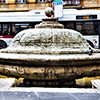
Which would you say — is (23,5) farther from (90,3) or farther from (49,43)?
(49,43)

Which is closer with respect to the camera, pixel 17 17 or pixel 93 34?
pixel 93 34

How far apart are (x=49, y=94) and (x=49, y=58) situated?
1.14 m

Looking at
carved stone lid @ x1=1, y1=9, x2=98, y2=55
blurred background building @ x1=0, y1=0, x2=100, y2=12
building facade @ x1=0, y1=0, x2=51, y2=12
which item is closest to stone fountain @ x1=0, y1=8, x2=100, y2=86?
carved stone lid @ x1=1, y1=9, x2=98, y2=55

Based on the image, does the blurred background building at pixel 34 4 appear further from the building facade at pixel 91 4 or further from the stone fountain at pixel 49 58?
the stone fountain at pixel 49 58

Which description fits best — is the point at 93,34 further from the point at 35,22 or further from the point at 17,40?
the point at 17,40

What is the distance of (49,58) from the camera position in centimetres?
351

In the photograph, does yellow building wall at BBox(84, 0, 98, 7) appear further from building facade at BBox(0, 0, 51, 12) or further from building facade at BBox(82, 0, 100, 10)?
building facade at BBox(0, 0, 51, 12)

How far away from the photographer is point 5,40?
49.8 ft

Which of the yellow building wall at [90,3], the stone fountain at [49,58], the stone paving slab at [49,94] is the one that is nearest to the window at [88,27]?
the yellow building wall at [90,3]

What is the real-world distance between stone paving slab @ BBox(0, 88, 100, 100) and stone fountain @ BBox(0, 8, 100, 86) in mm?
980

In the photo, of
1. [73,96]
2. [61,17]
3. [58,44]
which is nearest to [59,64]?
[58,44]

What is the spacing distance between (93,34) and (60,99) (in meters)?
12.8

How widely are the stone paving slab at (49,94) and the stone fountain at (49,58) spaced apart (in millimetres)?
980

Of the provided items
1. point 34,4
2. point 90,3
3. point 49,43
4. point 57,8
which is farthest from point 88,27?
point 34,4
